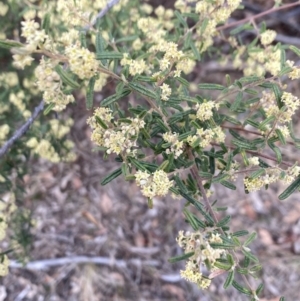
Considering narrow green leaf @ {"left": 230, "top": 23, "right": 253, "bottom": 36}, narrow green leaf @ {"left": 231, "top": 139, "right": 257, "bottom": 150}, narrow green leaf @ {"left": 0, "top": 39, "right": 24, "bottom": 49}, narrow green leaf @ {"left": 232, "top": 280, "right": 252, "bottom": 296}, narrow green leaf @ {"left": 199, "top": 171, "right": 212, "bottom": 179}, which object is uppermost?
narrow green leaf @ {"left": 0, "top": 39, "right": 24, "bottom": 49}

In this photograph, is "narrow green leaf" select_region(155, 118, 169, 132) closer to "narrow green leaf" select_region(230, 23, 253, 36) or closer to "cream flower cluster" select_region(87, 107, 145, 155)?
"cream flower cluster" select_region(87, 107, 145, 155)

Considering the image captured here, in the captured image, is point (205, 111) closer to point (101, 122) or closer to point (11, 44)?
point (101, 122)

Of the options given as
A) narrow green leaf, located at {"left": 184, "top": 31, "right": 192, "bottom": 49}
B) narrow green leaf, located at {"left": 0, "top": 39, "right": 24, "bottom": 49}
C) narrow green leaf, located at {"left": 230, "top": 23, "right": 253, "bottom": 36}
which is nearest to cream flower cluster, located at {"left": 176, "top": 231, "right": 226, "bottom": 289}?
narrow green leaf, located at {"left": 0, "top": 39, "right": 24, "bottom": 49}

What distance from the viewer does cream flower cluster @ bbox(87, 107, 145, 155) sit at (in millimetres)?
1142

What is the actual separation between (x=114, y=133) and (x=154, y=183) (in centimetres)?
16

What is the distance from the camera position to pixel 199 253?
107 cm

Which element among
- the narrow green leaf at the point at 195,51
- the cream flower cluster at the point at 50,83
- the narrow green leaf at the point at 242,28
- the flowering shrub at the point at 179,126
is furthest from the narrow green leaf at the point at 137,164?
the narrow green leaf at the point at 242,28

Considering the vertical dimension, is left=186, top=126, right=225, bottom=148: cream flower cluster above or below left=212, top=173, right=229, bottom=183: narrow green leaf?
above

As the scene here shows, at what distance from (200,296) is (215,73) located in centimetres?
159

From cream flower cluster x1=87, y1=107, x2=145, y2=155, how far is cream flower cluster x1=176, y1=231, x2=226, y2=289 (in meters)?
0.27

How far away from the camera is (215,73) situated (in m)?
3.32

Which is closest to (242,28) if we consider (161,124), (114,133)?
(161,124)

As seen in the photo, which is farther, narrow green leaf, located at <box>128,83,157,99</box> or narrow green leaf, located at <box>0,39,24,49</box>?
narrow green leaf, located at <box>128,83,157,99</box>

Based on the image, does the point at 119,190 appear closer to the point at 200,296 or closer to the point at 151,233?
the point at 151,233
